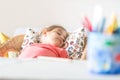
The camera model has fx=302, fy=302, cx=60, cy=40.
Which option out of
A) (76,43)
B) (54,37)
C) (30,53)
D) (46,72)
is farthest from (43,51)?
(46,72)

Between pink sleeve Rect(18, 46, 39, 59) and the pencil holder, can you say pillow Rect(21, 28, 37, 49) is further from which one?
the pencil holder

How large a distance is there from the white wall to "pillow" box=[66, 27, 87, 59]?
55 cm

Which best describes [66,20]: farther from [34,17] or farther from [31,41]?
[31,41]

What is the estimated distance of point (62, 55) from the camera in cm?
204

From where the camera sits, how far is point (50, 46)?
2.02 meters

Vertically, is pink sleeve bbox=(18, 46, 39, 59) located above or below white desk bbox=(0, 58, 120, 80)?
above

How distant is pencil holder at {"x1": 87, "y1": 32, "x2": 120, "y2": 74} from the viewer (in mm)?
871

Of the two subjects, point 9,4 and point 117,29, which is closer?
point 117,29

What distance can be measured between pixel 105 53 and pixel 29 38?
5.75 ft

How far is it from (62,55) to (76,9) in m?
1.10

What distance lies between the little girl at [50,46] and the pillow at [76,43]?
81 millimetres

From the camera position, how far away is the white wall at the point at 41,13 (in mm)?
3051

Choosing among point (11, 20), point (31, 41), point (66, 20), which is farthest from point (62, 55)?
point (11, 20)

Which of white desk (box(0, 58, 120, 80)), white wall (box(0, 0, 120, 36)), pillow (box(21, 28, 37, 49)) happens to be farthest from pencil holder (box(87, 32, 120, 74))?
white wall (box(0, 0, 120, 36))
